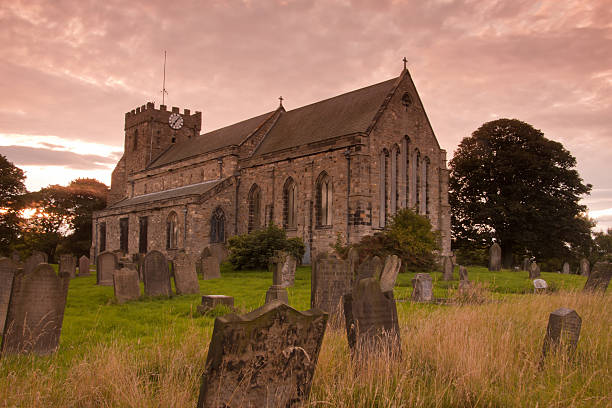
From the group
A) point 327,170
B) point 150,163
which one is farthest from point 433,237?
point 150,163

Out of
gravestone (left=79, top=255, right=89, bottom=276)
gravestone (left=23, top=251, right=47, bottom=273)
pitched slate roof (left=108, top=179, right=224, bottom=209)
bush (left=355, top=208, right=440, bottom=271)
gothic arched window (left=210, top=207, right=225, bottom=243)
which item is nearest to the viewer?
gravestone (left=23, top=251, right=47, bottom=273)

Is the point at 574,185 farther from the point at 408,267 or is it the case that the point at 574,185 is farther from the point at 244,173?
the point at 244,173

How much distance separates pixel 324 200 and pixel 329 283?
672 inches

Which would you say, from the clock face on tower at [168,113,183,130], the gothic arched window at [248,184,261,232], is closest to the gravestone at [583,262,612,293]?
the gothic arched window at [248,184,261,232]

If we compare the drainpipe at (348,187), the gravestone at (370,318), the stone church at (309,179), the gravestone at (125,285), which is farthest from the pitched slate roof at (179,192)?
the gravestone at (370,318)

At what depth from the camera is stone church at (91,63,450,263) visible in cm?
2434

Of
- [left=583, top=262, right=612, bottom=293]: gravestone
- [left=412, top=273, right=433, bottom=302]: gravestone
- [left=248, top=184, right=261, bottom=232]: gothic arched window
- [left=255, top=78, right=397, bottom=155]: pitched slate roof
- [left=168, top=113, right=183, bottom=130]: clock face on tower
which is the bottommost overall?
[left=412, top=273, right=433, bottom=302]: gravestone

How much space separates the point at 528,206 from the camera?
98.9 feet

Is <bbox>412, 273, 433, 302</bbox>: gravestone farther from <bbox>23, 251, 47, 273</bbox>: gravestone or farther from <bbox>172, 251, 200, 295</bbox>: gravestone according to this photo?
<bbox>23, 251, 47, 273</bbox>: gravestone

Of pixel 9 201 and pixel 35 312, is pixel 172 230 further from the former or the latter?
pixel 35 312

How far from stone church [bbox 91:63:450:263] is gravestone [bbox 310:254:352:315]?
47.4 ft

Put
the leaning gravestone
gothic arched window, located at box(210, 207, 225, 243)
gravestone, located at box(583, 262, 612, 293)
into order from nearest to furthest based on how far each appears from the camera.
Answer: the leaning gravestone
gravestone, located at box(583, 262, 612, 293)
gothic arched window, located at box(210, 207, 225, 243)

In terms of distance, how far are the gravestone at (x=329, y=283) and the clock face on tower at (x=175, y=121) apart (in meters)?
38.8

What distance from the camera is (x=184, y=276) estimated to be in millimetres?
13023
